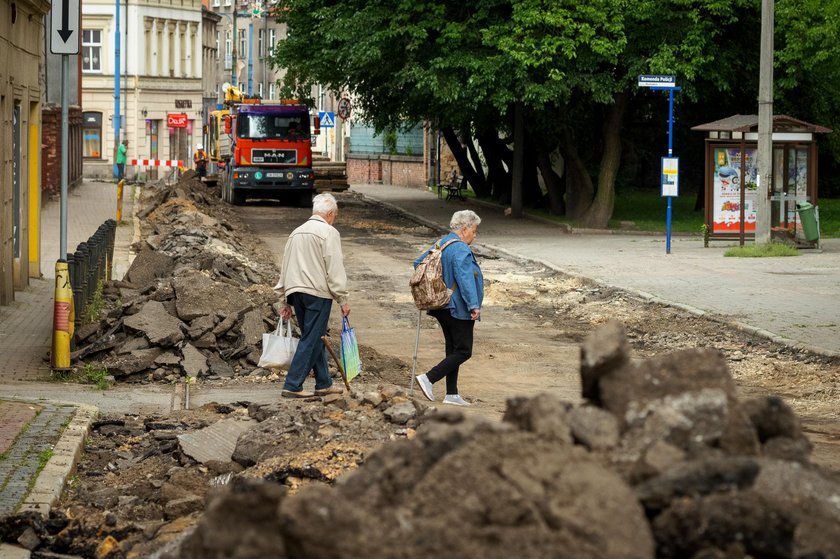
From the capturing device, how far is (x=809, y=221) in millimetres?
27938

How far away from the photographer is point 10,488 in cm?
827

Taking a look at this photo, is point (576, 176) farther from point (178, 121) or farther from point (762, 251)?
point (178, 121)

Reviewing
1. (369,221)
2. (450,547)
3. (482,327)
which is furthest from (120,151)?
(450,547)

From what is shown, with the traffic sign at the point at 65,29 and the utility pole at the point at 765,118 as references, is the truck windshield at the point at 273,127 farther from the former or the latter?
the traffic sign at the point at 65,29

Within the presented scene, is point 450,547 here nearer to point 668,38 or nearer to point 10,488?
point 10,488

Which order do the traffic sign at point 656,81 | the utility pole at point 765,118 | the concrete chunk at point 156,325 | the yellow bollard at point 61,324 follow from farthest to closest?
the traffic sign at point 656,81 → the utility pole at point 765,118 → the concrete chunk at point 156,325 → the yellow bollard at point 61,324

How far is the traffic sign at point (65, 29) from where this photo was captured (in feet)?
47.3

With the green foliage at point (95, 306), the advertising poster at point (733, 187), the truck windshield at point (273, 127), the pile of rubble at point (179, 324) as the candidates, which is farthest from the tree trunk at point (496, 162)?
the green foliage at point (95, 306)

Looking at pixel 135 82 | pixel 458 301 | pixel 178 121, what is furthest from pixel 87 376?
pixel 135 82

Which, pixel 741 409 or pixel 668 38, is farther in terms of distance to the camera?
pixel 668 38

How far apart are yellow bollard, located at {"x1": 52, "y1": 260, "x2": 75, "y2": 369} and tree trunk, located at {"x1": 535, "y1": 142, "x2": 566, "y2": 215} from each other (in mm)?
27628

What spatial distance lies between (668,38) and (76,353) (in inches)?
905

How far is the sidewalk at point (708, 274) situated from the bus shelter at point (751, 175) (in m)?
0.67

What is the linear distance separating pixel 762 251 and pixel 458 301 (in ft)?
51.8
